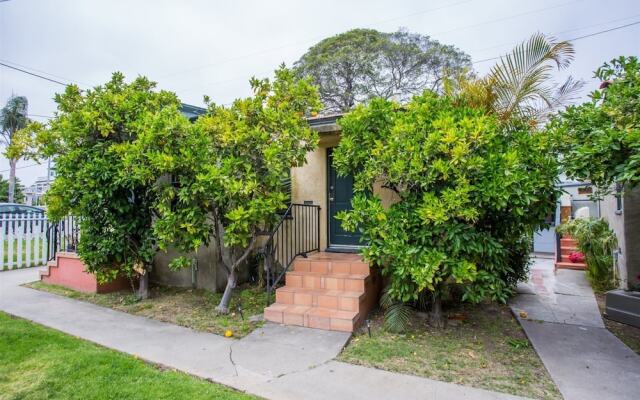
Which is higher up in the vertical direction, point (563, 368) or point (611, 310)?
point (611, 310)

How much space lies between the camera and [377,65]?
23328 mm

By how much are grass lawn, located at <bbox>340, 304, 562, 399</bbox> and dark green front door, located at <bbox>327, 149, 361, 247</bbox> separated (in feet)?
6.59

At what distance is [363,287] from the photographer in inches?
190

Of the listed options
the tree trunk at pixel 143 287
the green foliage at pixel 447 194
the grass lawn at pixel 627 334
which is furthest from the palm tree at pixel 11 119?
the grass lawn at pixel 627 334

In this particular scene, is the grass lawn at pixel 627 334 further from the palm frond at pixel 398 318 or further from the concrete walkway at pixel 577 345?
the palm frond at pixel 398 318

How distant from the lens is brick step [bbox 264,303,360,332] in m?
4.29

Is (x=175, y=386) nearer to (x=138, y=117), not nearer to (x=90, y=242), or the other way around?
(x=90, y=242)

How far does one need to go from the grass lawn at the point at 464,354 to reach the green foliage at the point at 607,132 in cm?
197

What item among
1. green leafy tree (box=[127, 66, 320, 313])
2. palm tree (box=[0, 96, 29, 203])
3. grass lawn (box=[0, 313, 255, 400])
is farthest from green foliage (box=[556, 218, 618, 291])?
palm tree (box=[0, 96, 29, 203])

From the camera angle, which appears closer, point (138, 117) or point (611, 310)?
point (611, 310)

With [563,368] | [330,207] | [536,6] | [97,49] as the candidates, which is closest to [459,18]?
[536,6]

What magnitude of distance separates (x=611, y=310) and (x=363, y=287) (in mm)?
2759

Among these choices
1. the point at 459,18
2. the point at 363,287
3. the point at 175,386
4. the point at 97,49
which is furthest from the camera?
the point at 459,18

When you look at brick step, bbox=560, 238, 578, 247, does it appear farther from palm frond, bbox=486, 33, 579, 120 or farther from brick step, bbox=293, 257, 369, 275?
brick step, bbox=293, 257, 369, 275
